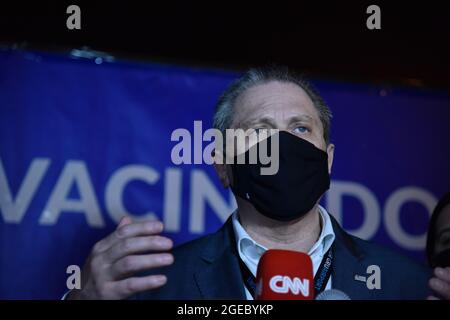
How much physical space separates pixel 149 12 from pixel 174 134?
493 mm

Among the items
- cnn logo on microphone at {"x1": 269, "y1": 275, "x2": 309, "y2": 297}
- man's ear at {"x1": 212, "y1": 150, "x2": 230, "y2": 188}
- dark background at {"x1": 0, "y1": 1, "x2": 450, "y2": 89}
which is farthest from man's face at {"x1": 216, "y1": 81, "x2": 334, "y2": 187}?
cnn logo on microphone at {"x1": 269, "y1": 275, "x2": 309, "y2": 297}

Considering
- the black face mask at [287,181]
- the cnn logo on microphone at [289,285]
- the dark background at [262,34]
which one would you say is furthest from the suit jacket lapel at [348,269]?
the dark background at [262,34]

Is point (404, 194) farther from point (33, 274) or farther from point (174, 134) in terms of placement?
point (33, 274)

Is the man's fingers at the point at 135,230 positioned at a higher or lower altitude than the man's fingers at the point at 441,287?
higher

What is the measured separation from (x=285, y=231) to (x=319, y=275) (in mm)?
173

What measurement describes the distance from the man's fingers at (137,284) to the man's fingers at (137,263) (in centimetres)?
2

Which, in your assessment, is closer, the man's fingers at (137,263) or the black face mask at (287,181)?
the man's fingers at (137,263)

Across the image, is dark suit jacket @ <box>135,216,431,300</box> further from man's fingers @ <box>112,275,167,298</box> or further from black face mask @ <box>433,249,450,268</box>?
man's fingers @ <box>112,275,167,298</box>

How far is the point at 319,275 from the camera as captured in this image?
Result: 1799mm

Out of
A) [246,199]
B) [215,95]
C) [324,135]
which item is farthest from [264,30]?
[246,199]

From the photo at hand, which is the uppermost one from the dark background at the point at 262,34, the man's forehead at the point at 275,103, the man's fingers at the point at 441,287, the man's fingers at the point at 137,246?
the dark background at the point at 262,34

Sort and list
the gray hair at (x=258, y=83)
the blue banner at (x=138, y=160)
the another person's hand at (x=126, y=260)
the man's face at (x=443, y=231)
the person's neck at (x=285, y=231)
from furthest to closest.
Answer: the blue banner at (x=138, y=160)
the man's face at (x=443, y=231)
the gray hair at (x=258, y=83)
the person's neck at (x=285, y=231)
the another person's hand at (x=126, y=260)

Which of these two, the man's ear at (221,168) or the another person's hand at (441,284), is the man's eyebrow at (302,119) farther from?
the another person's hand at (441,284)

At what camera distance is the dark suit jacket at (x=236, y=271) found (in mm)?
1828
